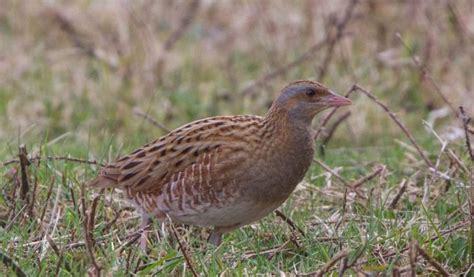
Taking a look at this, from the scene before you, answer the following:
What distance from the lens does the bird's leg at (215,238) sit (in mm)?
5730

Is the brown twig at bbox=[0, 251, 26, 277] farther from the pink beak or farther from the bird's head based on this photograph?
the pink beak

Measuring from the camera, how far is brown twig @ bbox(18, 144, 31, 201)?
19.4 ft

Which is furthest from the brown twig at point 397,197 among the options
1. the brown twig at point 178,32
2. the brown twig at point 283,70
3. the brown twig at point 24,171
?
the brown twig at point 178,32

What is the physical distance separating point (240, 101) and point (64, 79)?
5.46 ft

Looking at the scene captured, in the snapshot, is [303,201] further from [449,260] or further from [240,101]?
[240,101]

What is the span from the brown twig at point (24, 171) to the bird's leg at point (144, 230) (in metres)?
0.66

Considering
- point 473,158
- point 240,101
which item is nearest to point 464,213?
point 473,158

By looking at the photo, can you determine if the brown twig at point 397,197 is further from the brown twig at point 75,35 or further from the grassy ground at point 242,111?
the brown twig at point 75,35

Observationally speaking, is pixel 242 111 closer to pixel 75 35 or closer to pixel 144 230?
pixel 75 35

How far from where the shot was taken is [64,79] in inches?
409

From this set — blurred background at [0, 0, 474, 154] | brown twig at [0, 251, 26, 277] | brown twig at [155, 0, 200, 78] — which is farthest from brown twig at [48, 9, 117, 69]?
brown twig at [0, 251, 26, 277]

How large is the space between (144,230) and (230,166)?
0.53m

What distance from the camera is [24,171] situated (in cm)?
595

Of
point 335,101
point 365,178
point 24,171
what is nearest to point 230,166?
point 335,101
